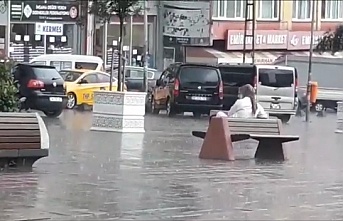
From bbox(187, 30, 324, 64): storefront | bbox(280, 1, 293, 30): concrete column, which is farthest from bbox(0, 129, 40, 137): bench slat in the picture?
bbox(280, 1, 293, 30): concrete column

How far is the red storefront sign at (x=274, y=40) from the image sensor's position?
56.1 meters

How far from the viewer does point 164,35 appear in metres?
54.5

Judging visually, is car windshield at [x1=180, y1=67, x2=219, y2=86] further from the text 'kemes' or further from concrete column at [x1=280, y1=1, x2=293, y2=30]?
concrete column at [x1=280, y1=1, x2=293, y2=30]

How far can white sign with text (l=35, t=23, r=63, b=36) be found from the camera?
48816 millimetres

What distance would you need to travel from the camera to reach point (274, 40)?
5834 centimetres

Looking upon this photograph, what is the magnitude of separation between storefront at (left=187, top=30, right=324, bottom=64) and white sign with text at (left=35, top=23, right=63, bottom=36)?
837 cm

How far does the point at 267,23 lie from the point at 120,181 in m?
45.6

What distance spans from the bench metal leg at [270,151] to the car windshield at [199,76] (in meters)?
16.3

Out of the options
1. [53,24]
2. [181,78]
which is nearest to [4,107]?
[181,78]

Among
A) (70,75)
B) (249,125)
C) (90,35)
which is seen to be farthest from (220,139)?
(90,35)

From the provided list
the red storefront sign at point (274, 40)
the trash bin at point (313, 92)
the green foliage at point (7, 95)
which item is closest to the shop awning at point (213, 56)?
the red storefront sign at point (274, 40)

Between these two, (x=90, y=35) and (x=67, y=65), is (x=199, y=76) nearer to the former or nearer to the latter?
(x=67, y=65)

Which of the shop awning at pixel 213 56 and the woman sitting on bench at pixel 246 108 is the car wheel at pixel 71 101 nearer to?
the shop awning at pixel 213 56

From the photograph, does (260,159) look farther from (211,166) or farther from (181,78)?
(181,78)
